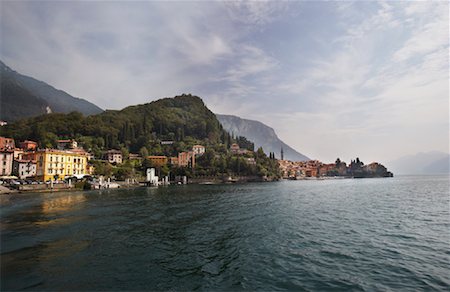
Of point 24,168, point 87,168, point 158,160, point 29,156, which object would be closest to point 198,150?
point 158,160

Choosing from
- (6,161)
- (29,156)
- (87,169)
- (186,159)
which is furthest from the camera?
(186,159)

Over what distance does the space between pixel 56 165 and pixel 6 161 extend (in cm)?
1148

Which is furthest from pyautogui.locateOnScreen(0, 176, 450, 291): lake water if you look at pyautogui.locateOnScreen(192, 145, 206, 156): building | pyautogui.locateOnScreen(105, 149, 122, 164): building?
pyautogui.locateOnScreen(192, 145, 206, 156): building

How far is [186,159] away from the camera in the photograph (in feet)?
454

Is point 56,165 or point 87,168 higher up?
point 56,165

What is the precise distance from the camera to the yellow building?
70.6 m

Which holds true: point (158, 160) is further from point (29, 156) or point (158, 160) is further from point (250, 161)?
point (29, 156)

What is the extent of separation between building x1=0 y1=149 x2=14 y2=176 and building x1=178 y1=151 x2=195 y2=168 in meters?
74.3

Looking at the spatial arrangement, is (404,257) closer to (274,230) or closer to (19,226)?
(274,230)

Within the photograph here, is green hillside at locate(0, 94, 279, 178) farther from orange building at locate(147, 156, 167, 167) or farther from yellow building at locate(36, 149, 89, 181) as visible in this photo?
yellow building at locate(36, 149, 89, 181)

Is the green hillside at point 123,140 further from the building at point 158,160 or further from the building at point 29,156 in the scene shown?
the building at point 29,156

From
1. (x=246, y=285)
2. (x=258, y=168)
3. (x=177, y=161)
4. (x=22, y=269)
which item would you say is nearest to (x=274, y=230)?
(x=246, y=285)

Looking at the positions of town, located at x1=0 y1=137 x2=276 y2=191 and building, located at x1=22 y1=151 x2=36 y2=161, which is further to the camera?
building, located at x1=22 y1=151 x2=36 y2=161

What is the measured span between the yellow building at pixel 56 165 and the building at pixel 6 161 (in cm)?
622
